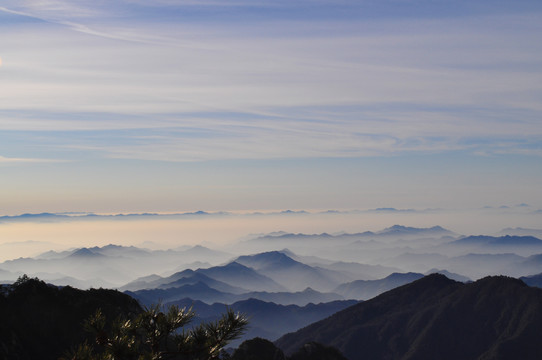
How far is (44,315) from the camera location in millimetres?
116312

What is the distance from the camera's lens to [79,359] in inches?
927

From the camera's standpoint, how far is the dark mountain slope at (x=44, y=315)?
103 meters

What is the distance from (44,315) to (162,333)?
328 ft

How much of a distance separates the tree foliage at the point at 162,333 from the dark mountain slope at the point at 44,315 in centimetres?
7741

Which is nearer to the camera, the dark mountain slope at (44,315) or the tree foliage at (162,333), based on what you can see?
the tree foliage at (162,333)

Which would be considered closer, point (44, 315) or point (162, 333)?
point (162, 333)

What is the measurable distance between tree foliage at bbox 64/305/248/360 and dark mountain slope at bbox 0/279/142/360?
254 ft

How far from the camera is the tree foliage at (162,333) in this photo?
2444 cm

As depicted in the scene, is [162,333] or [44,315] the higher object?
[162,333]

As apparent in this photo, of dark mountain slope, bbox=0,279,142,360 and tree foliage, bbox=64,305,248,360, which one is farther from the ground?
tree foliage, bbox=64,305,248,360

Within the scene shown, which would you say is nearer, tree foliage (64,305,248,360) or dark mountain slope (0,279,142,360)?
tree foliage (64,305,248,360)

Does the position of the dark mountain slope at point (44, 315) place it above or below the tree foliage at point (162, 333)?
below

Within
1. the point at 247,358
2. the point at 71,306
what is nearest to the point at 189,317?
the point at 71,306

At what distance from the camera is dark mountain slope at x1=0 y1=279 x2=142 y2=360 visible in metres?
103
